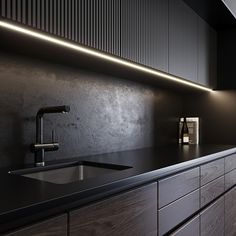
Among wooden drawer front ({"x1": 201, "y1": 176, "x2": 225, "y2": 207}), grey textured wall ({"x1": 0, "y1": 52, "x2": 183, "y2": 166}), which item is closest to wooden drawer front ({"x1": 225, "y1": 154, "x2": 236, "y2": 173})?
wooden drawer front ({"x1": 201, "y1": 176, "x2": 225, "y2": 207})

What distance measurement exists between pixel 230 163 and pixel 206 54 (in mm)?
1056

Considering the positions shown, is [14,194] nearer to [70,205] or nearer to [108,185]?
[70,205]

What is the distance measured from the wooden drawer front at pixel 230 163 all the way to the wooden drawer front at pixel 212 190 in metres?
0.16

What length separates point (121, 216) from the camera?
98cm

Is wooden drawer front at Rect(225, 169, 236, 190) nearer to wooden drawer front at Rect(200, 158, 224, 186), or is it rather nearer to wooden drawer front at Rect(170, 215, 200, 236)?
wooden drawer front at Rect(200, 158, 224, 186)

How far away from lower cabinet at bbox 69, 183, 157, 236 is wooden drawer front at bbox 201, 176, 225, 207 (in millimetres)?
644

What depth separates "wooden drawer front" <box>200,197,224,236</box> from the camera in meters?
1.69

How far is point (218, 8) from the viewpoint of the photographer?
225 centimetres

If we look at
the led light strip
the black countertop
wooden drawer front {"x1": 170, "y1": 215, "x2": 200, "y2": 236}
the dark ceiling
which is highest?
the dark ceiling

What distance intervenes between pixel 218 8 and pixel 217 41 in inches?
25.8

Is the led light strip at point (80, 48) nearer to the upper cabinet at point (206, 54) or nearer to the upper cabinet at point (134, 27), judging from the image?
the upper cabinet at point (134, 27)

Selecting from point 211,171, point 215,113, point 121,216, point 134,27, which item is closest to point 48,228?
point 121,216

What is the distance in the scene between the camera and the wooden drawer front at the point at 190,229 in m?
1.38

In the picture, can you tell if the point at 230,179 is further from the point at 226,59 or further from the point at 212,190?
the point at 226,59
